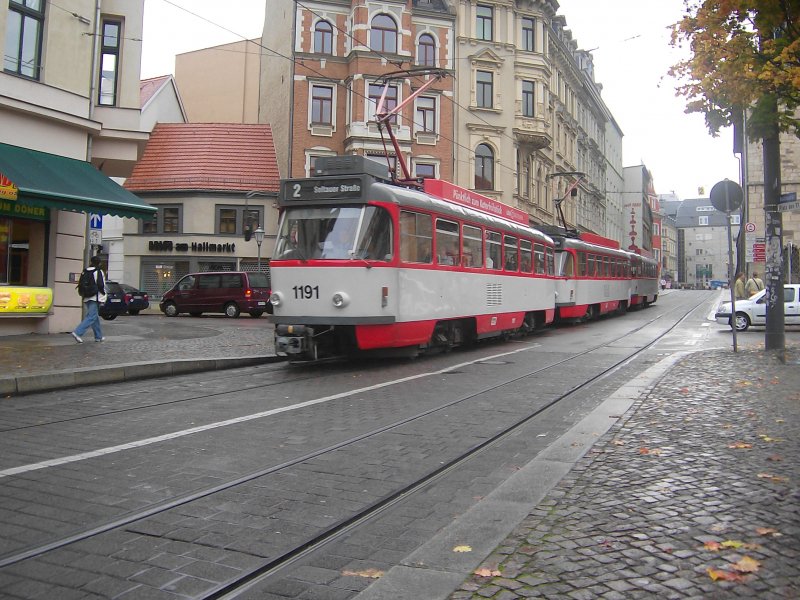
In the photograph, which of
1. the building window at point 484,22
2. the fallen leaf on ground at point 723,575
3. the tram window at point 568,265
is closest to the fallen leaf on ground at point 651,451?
the fallen leaf on ground at point 723,575

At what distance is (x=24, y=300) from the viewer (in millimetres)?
15289

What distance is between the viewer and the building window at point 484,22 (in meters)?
39.8

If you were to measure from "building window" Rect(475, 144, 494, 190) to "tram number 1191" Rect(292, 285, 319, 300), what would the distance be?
29.0 m

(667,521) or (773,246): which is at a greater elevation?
(773,246)

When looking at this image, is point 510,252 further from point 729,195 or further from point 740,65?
point 740,65

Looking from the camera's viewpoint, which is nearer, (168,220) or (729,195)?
(729,195)

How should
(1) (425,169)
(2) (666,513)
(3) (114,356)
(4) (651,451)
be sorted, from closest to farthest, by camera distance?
(2) (666,513) < (4) (651,451) < (3) (114,356) < (1) (425,169)

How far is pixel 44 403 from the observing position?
332 inches

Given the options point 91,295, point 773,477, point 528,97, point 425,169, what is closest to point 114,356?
point 91,295

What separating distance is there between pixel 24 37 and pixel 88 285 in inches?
234

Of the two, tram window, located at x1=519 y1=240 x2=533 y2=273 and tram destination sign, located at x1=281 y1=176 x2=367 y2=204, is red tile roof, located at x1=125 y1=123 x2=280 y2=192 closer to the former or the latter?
tram window, located at x1=519 y1=240 x2=533 y2=273

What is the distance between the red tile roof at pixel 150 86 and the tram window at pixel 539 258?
2776cm

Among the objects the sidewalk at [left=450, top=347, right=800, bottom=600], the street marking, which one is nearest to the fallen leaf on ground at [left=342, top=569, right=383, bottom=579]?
the sidewalk at [left=450, top=347, right=800, bottom=600]

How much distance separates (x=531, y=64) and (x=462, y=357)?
31.0 meters
